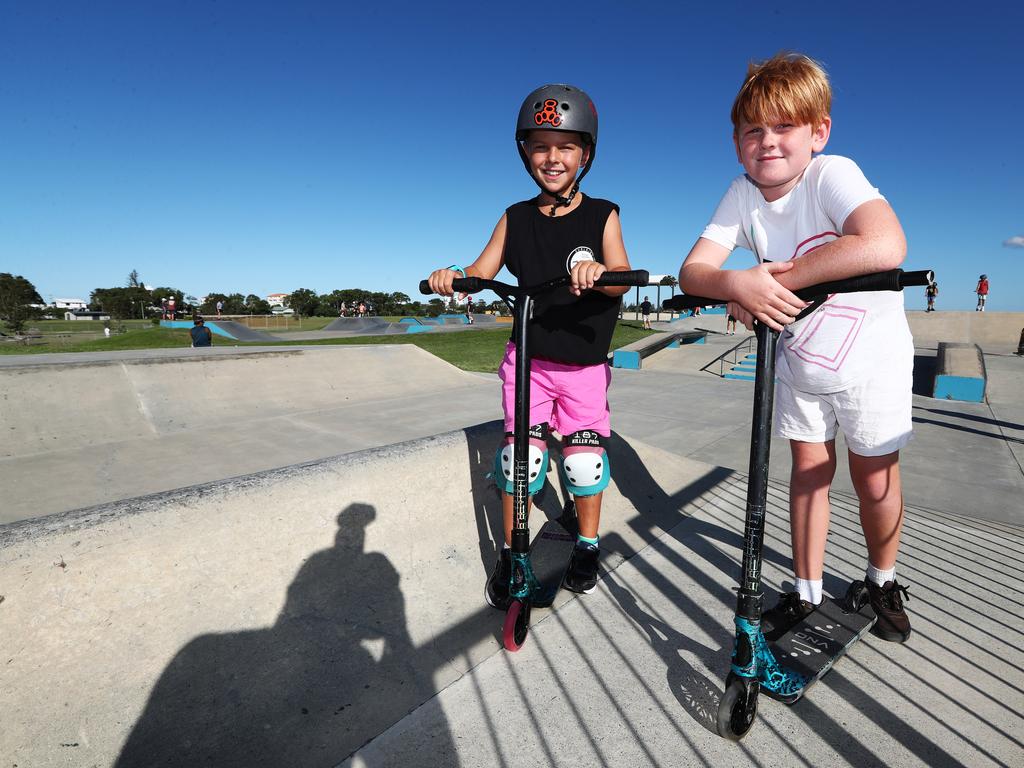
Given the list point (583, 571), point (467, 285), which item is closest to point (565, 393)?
point (467, 285)

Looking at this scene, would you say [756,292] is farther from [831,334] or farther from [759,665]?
[759,665]

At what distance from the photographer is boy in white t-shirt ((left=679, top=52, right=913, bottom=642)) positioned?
5.53ft

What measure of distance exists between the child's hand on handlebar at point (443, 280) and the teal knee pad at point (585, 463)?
3.28 feet

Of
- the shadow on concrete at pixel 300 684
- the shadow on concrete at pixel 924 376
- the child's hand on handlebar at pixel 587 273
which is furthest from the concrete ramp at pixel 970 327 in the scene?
the shadow on concrete at pixel 300 684

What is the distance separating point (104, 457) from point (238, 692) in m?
5.39

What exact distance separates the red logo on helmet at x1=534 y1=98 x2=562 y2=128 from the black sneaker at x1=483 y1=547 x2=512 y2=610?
2040 mm

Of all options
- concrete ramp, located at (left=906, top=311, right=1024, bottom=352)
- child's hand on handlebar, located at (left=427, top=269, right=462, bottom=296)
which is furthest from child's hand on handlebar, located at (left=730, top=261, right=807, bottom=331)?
concrete ramp, located at (left=906, top=311, right=1024, bottom=352)

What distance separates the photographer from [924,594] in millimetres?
2646

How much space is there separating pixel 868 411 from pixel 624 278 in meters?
1.09

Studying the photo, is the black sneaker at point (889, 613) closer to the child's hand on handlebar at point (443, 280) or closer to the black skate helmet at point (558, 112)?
the child's hand on handlebar at point (443, 280)

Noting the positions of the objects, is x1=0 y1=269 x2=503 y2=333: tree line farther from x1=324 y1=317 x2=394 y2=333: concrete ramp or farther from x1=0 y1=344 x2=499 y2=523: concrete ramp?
x1=0 y1=344 x2=499 y2=523: concrete ramp

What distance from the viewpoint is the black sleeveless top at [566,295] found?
264 centimetres

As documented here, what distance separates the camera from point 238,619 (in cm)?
202

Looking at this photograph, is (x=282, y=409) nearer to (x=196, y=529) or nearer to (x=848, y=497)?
(x=196, y=529)
